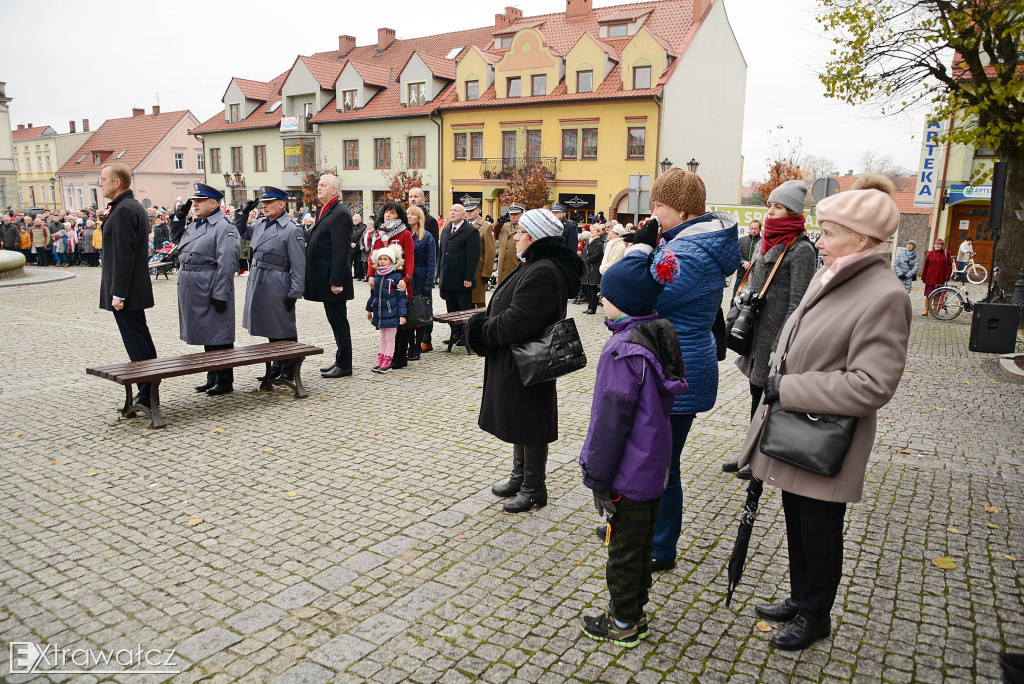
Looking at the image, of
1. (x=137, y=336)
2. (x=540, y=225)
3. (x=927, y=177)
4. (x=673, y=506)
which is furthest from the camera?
(x=927, y=177)

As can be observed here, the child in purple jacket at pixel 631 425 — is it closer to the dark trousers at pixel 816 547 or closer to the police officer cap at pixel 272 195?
the dark trousers at pixel 816 547

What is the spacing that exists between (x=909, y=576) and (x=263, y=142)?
4967cm

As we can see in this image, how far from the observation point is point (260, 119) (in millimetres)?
47562

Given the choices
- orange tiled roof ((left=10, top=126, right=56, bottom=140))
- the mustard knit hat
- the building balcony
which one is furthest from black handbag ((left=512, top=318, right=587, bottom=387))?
orange tiled roof ((left=10, top=126, right=56, bottom=140))

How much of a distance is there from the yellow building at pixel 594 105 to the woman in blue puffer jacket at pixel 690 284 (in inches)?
1141

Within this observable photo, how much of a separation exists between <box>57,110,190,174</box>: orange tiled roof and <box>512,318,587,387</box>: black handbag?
61989 millimetres

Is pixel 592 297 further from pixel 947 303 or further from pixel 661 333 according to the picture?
pixel 661 333

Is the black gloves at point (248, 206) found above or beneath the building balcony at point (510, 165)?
beneath

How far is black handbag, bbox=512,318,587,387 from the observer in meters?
4.25

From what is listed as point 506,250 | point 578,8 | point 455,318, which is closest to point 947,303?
point 506,250

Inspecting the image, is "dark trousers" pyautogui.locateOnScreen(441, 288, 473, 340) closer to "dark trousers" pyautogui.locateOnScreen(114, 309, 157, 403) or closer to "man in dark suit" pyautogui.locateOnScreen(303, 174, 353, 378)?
"man in dark suit" pyautogui.locateOnScreen(303, 174, 353, 378)

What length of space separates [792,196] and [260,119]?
48.8 m
